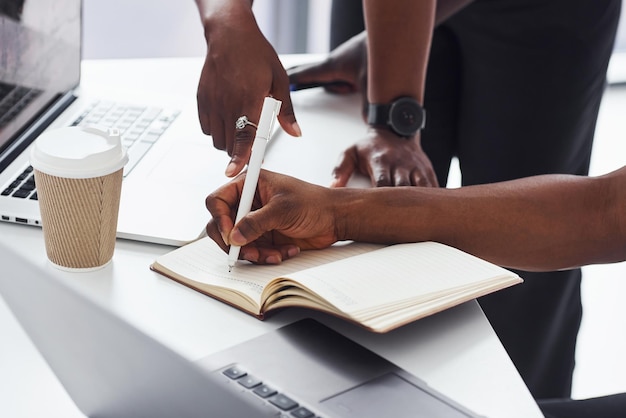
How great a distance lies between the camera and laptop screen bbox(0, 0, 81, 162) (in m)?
1.10

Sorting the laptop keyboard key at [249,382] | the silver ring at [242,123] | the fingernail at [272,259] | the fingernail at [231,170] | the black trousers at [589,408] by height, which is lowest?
the black trousers at [589,408]

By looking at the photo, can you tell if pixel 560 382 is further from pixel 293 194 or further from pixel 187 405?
pixel 187 405

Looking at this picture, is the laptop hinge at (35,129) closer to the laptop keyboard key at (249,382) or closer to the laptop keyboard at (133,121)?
the laptop keyboard at (133,121)

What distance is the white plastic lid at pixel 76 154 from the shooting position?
81 cm

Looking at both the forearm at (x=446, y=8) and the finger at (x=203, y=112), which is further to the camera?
the forearm at (x=446, y=8)

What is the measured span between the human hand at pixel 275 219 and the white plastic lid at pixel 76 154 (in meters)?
0.13

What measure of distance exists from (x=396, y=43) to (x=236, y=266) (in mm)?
543

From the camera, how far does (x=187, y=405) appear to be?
41cm

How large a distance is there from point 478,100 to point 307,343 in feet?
2.85

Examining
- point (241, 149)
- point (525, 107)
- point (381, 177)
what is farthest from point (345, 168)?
point (525, 107)

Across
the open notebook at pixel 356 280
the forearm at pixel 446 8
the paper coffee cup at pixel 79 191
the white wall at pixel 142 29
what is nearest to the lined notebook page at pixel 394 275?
the open notebook at pixel 356 280

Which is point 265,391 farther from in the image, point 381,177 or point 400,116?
point 400,116

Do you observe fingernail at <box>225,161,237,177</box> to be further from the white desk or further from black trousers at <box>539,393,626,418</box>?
black trousers at <box>539,393,626,418</box>

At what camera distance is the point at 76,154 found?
0.82 metres
